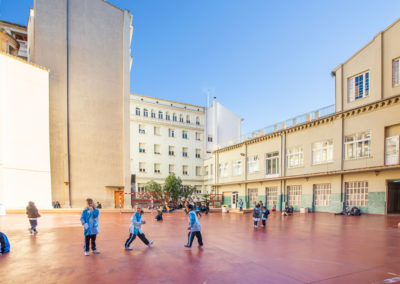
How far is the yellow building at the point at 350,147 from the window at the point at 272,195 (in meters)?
0.12

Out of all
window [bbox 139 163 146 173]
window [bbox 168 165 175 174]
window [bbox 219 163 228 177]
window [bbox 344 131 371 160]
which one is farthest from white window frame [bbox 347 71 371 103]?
window [bbox 139 163 146 173]

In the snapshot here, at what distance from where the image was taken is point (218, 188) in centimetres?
4444

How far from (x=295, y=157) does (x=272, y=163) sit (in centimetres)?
370

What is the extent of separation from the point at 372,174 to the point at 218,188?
2532cm

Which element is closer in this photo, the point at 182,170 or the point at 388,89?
the point at 388,89

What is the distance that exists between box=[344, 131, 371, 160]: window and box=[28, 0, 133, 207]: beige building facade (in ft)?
80.2

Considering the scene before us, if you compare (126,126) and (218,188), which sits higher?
(126,126)

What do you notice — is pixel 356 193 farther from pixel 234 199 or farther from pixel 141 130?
pixel 141 130

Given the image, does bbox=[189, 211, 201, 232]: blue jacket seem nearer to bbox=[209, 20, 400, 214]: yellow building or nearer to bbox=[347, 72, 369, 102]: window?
bbox=[209, 20, 400, 214]: yellow building

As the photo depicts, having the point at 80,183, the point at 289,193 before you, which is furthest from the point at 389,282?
the point at 80,183

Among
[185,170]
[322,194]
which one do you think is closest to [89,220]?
[322,194]

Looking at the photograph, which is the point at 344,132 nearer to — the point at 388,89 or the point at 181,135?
the point at 388,89

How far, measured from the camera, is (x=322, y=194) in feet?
86.9

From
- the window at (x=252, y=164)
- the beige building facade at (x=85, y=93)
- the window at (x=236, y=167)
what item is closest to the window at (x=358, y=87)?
the window at (x=252, y=164)
